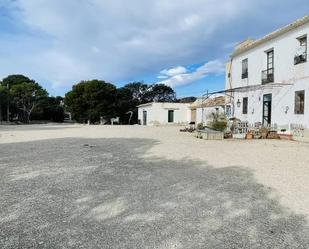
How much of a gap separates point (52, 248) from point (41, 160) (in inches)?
231

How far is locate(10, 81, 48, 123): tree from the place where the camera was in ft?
167

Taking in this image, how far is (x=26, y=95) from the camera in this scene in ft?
167

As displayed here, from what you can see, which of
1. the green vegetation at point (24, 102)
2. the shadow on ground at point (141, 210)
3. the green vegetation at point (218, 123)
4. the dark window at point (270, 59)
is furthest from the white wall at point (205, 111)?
the green vegetation at point (24, 102)

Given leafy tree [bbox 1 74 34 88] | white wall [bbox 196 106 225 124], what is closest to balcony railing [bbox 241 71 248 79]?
white wall [bbox 196 106 225 124]

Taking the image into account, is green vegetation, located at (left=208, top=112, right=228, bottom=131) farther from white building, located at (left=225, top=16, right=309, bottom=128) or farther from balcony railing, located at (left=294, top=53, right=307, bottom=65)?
balcony railing, located at (left=294, top=53, right=307, bottom=65)

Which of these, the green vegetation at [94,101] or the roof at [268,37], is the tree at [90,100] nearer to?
the green vegetation at [94,101]

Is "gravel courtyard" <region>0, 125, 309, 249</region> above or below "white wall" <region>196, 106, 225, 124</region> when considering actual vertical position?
below

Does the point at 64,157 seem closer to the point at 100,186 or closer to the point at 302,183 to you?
the point at 100,186

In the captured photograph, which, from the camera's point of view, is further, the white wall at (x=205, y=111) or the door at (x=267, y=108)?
the white wall at (x=205, y=111)

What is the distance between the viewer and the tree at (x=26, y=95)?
50781 millimetres

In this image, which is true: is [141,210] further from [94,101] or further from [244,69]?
[94,101]

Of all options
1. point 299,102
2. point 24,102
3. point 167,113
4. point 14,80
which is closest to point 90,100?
point 167,113

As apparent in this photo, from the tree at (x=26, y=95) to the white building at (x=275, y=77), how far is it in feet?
127

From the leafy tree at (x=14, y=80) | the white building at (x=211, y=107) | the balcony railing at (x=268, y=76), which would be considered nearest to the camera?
the balcony railing at (x=268, y=76)
